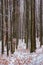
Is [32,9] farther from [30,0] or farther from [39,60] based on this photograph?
[39,60]

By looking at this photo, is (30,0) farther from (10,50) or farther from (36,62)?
(36,62)

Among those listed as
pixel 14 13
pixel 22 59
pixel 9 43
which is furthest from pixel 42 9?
pixel 22 59

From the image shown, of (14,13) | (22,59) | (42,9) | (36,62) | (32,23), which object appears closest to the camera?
(36,62)

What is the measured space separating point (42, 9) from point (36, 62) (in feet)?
17.9

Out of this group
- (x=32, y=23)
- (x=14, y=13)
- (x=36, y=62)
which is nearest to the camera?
(x=36, y=62)

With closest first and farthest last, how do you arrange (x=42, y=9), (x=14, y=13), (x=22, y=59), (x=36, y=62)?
1. (x=36, y=62)
2. (x=22, y=59)
3. (x=14, y=13)
4. (x=42, y=9)

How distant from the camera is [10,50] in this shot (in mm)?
10578

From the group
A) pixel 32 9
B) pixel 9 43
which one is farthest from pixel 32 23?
pixel 9 43

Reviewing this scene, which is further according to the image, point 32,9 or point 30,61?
point 32,9

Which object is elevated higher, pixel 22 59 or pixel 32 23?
A: pixel 32 23

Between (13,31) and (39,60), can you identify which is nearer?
(39,60)

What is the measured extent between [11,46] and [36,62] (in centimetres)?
368

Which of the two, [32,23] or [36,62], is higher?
[32,23]

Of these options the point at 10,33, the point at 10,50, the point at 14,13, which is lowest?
the point at 10,50
